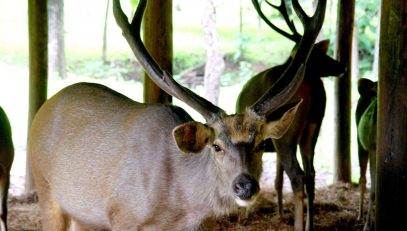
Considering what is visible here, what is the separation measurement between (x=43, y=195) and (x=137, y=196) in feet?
3.98

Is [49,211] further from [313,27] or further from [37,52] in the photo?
[37,52]

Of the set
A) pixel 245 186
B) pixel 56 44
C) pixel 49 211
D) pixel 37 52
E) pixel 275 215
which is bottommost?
pixel 275 215

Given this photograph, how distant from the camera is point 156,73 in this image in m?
5.02

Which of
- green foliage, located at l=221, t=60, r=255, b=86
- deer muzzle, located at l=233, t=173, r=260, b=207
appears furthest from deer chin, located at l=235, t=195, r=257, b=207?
green foliage, located at l=221, t=60, r=255, b=86

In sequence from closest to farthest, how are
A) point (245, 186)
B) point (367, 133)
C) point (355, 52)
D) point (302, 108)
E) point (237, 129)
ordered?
point (245, 186)
point (237, 129)
point (302, 108)
point (367, 133)
point (355, 52)

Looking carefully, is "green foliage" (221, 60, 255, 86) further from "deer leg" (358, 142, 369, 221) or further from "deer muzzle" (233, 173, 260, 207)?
"deer muzzle" (233, 173, 260, 207)

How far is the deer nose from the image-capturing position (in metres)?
4.39

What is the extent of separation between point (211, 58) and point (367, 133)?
880 centimetres

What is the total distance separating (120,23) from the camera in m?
5.35

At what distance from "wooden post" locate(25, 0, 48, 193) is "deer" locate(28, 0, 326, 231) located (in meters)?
2.89

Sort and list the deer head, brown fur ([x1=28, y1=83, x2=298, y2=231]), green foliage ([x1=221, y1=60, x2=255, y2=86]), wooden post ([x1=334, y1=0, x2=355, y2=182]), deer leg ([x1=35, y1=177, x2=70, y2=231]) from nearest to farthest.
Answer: the deer head < brown fur ([x1=28, y1=83, x2=298, y2=231]) < deer leg ([x1=35, y1=177, x2=70, y2=231]) < wooden post ([x1=334, y1=0, x2=355, y2=182]) < green foliage ([x1=221, y1=60, x2=255, y2=86])

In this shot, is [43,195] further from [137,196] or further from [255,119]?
[255,119]

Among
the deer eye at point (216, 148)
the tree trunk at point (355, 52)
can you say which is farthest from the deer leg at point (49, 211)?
the tree trunk at point (355, 52)

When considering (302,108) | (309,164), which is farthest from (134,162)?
(309,164)
